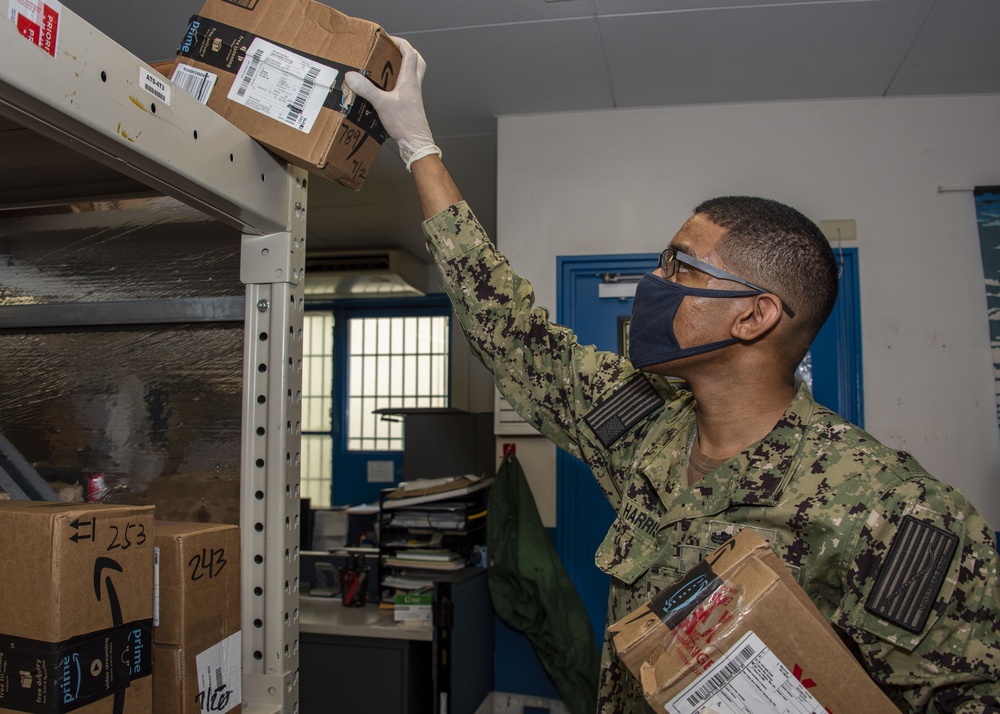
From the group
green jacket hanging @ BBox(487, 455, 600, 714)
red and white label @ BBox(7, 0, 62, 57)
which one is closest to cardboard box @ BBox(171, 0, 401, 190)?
red and white label @ BBox(7, 0, 62, 57)

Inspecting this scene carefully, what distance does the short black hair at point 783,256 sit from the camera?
1096 millimetres

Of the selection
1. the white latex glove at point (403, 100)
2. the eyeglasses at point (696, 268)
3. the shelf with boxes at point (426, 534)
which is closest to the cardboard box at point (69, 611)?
the white latex glove at point (403, 100)

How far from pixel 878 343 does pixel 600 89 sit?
4.38 feet

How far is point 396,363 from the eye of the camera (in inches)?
228

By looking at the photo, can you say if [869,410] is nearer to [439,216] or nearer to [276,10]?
[439,216]

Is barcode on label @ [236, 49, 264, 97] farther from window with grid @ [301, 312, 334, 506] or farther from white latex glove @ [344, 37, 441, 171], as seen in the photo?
window with grid @ [301, 312, 334, 506]

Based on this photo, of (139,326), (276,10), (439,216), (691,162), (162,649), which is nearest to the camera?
(162,649)

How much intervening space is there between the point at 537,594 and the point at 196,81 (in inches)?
81.2

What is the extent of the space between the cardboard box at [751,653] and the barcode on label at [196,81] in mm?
804

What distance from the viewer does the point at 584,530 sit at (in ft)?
8.89

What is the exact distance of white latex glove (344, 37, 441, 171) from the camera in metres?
0.93

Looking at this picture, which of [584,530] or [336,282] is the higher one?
[336,282]

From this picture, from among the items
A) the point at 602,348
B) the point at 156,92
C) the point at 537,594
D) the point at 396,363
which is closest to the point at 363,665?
the point at 537,594

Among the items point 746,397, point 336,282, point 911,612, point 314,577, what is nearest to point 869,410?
point 746,397
